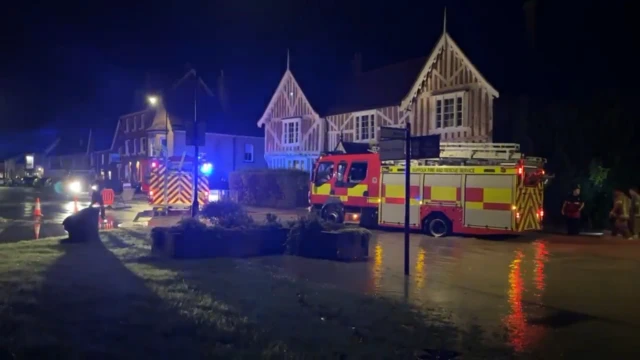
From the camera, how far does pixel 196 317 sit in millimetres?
7176

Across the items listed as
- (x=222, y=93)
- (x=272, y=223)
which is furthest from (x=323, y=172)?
(x=222, y=93)

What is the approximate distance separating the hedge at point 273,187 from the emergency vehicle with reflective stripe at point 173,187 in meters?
7.35

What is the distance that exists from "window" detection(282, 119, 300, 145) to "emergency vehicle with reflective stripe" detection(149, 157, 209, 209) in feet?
47.4

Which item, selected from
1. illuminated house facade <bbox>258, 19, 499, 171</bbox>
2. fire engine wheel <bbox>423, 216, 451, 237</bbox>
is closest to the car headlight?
illuminated house facade <bbox>258, 19, 499, 171</bbox>

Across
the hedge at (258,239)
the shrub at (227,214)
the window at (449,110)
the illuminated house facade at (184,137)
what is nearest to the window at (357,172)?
the shrub at (227,214)

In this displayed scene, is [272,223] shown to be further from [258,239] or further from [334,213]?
[334,213]

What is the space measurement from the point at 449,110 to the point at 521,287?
18953 mm

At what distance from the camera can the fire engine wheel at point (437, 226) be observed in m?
19.3

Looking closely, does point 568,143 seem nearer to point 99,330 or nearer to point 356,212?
point 356,212

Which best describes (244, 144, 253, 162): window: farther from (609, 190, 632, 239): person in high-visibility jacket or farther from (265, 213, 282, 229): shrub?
(265, 213, 282, 229): shrub

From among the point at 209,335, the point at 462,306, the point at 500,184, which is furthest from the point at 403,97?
the point at 209,335

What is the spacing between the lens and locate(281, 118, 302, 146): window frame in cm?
4001

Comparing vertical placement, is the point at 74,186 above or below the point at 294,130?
below

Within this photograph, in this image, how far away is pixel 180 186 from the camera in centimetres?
2608
